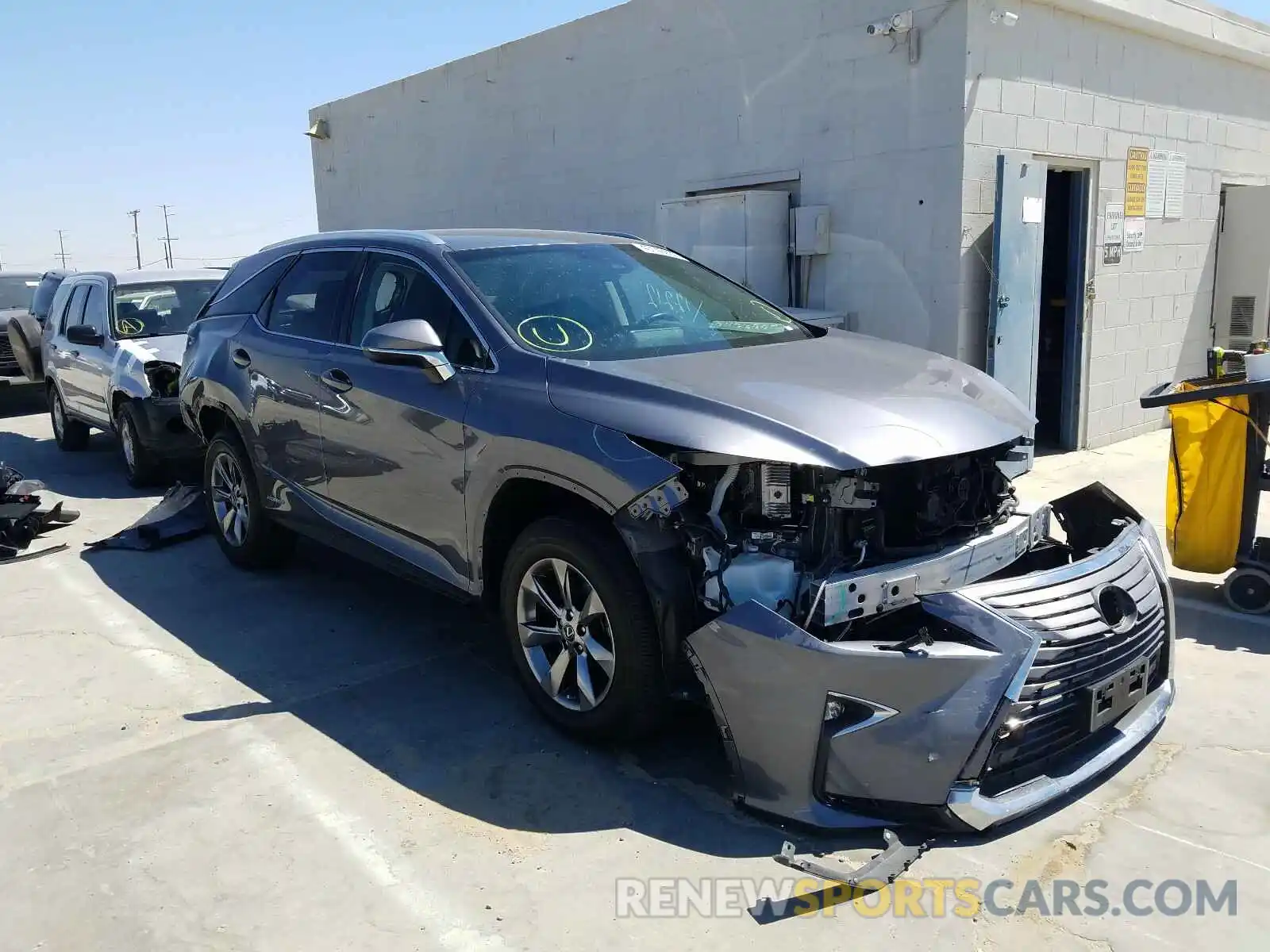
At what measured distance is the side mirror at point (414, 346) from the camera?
398 cm

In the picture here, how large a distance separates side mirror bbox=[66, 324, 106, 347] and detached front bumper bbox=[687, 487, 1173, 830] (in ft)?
24.8

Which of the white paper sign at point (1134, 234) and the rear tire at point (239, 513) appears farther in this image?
the white paper sign at point (1134, 234)

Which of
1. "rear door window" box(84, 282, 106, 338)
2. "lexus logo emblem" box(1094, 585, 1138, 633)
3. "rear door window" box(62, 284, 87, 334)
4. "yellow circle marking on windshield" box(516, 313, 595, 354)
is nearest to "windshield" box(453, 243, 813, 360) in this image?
"yellow circle marking on windshield" box(516, 313, 595, 354)

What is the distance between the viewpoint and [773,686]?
3068 mm

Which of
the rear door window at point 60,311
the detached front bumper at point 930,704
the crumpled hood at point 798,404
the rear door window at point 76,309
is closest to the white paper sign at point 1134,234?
the crumpled hood at point 798,404

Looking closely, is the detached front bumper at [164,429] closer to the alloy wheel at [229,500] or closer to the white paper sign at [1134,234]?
the alloy wheel at [229,500]

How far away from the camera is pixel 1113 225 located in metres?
9.33

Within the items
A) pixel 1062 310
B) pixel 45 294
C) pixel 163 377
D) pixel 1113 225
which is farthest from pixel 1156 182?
pixel 45 294

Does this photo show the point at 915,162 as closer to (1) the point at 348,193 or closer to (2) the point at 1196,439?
(2) the point at 1196,439

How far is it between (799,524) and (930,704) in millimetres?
688

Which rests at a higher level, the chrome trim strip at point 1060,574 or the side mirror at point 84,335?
the side mirror at point 84,335

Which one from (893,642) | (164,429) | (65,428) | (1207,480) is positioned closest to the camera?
(893,642)

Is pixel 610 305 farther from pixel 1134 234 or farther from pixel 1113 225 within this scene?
pixel 1134 234

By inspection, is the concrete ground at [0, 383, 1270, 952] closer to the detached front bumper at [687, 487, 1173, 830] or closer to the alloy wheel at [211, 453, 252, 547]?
the detached front bumper at [687, 487, 1173, 830]
